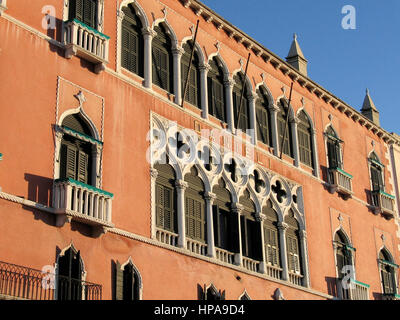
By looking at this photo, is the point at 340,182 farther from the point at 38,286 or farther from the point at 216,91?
the point at 38,286

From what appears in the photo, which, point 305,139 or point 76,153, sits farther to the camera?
point 305,139

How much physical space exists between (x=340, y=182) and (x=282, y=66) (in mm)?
4417

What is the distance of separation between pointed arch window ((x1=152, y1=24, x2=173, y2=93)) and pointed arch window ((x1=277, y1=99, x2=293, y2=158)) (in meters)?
5.15

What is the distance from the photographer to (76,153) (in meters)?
18.8

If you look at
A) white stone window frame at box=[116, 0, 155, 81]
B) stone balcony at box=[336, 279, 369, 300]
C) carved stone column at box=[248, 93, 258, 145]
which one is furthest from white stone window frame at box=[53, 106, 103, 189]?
stone balcony at box=[336, 279, 369, 300]

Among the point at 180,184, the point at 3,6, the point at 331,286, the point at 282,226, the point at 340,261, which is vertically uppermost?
the point at 3,6

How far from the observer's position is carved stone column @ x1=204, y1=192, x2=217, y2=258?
21688mm

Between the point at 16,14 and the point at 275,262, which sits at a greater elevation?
the point at 16,14

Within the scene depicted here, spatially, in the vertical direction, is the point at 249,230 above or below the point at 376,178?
below

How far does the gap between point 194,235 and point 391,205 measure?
39.8 feet

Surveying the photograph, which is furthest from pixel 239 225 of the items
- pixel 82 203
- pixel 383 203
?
pixel 383 203
